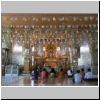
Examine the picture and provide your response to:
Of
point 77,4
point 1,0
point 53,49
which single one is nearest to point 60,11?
point 77,4

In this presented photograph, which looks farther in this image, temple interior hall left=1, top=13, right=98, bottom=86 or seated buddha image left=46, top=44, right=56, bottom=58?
seated buddha image left=46, top=44, right=56, bottom=58

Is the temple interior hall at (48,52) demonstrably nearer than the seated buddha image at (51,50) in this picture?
Yes

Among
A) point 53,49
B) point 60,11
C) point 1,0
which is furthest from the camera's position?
point 53,49

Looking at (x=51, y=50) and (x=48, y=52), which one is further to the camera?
(x=48, y=52)

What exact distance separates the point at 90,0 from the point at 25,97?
2490mm

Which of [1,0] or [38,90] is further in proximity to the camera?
[38,90]

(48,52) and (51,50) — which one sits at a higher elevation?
(51,50)

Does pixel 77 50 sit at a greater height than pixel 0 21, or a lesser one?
lesser

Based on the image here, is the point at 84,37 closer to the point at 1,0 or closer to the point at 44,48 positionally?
the point at 44,48

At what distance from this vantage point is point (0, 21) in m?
6.12

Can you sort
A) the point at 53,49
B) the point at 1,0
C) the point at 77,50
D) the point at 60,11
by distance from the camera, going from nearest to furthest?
the point at 1,0 → the point at 60,11 → the point at 77,50 → the point at 53,49

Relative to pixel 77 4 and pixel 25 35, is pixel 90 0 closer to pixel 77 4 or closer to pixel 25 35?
pixel 77 4

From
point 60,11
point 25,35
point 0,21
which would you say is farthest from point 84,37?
point 0,21

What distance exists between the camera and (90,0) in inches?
246
